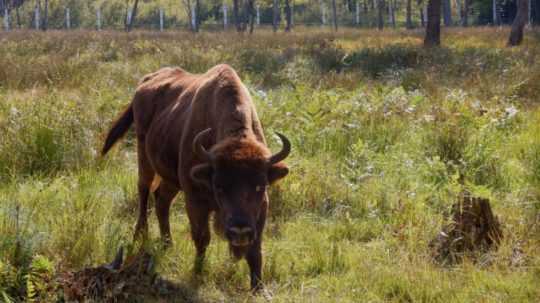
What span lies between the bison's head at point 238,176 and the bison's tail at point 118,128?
2327mm

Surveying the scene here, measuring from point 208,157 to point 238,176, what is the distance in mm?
229

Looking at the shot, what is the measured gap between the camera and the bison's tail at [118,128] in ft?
20.7

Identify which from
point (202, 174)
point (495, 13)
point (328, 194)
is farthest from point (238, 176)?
point (495, 13)

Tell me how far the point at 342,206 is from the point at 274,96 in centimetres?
469

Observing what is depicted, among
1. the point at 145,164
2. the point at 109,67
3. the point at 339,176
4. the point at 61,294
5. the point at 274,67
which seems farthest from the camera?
the point at 274,67

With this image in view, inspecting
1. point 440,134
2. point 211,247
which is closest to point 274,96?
point 440,134

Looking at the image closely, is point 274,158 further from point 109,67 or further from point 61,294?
point 109,67

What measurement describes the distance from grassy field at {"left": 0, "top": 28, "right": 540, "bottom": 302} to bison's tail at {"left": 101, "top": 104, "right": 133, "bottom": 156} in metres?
0.45

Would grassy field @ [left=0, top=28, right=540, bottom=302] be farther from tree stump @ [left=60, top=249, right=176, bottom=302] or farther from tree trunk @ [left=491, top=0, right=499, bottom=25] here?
tree trunk @ [left=491, top=0, right=499, bottom=25]

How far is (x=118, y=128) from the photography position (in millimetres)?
6363

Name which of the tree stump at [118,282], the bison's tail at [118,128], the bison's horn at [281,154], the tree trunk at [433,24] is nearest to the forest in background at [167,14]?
the tree trunk at [433,24]

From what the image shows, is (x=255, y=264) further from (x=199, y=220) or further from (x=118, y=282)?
(x=118, y=282)

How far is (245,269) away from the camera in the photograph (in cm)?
489

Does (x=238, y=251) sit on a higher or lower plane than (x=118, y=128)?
lower
